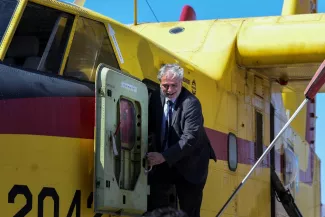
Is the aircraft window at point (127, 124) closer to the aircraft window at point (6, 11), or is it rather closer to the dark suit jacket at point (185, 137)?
the dark suit jacket at point (185, 137)


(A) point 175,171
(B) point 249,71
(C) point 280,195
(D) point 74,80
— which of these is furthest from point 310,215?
(D) point 74,80

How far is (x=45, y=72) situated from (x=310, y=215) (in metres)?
8.47

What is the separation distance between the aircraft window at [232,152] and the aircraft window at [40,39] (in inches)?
118

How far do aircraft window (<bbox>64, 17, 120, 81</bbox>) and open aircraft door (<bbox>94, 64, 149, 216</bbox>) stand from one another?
230 millimetres

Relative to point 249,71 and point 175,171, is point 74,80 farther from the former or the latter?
point 249,71

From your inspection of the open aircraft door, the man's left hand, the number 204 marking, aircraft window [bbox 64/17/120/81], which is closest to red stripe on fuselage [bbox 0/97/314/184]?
the open aircraft door

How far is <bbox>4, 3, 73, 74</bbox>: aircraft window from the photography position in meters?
4.38

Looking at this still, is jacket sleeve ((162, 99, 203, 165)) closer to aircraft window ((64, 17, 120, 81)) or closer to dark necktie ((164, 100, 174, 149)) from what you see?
dark necktie ((164, 100, 174, 149))

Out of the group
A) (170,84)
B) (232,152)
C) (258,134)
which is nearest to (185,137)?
(170,84)

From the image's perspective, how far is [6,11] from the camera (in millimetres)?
4387

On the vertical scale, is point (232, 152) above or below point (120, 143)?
above

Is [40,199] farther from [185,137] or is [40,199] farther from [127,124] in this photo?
[185,137]

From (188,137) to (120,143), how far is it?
56cm

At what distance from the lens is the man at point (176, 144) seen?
479 cm
